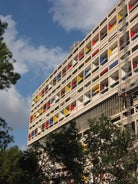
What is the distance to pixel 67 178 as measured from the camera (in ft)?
96.7

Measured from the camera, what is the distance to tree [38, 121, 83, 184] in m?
29.1

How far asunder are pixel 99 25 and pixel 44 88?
28.8 metres

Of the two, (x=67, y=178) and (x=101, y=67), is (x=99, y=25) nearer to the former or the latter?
(x=101, y=67)

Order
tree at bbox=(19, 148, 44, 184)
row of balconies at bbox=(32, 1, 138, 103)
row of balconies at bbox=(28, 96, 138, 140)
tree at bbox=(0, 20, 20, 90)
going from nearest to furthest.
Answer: tree at bbox=(0, 20, 20, 90) → tree at bbox=(19, 148, 44, 184) → row of balconies at bbox=(28, 96, 138, 140) → row of balconies at bbox=(32, 1, 138, 103)

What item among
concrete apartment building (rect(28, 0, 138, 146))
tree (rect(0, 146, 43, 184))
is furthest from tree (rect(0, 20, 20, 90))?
concrete apartment building (rect(28, 0, 138, 146))

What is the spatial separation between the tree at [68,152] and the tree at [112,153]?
2.00 meters

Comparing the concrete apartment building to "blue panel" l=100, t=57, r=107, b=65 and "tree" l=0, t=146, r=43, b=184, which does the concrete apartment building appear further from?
"tree" l=0, t=146, r=43, b=184

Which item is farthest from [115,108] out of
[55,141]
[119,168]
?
[119,168]

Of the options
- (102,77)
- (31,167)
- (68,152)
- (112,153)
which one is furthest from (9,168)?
(102,77)

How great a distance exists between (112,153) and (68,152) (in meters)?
6.87

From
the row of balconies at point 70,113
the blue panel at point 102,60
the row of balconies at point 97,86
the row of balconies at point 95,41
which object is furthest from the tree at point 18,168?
the row of balconies at point 95,41

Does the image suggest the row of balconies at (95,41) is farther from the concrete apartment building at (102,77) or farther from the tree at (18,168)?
the tree at (18,168)

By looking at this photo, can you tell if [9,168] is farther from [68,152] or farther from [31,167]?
[31,167]

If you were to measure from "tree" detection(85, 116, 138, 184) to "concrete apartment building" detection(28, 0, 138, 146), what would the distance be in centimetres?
973
